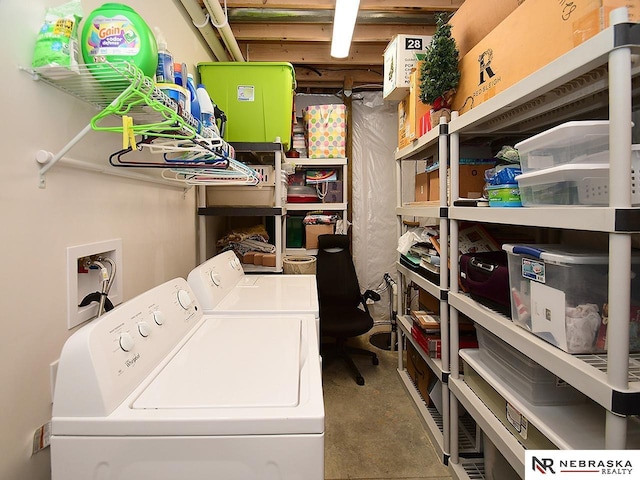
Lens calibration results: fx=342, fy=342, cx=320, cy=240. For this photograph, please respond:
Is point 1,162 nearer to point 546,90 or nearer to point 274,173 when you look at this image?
point 546,90

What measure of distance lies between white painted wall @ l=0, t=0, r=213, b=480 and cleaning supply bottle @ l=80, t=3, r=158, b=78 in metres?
0.14

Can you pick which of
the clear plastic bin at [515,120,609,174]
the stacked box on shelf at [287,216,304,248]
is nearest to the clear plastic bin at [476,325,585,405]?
the clear plastic bin at [515,120,609,174]

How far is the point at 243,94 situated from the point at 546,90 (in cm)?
178

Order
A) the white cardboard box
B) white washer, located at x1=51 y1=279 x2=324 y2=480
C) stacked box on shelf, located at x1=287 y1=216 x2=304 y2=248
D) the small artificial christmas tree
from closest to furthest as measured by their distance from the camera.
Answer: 1. white washer, located at x1=51 y1=279 x2=324 y2=480
2. the small artificial christmas tree
3. the white cardboard box
4. stacked box on shelf, located at x1=287 y1=216 x2=304 y2=248

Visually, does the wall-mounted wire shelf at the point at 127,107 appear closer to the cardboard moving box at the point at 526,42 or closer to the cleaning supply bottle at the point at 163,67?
the cleaning supply bottle at the point at 163,67

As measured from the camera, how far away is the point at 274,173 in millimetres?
2389

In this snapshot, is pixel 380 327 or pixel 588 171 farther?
pixel 380 327

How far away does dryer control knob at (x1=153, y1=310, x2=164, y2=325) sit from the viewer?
103 centimetres

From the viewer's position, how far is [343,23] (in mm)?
2121

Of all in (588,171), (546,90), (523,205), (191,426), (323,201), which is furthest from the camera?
(323,201)

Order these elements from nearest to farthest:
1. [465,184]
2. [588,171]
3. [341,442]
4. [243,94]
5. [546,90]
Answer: [588,171], [546,90], [465,184], [341,442], [243,94]

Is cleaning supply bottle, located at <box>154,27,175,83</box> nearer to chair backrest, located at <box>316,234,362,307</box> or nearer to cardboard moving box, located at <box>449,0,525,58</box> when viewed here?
cardboard moving box, located at <box>449,0,525,58</box>

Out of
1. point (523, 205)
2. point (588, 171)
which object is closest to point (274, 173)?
point (523, 205)

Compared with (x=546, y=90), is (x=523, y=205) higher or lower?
lower
